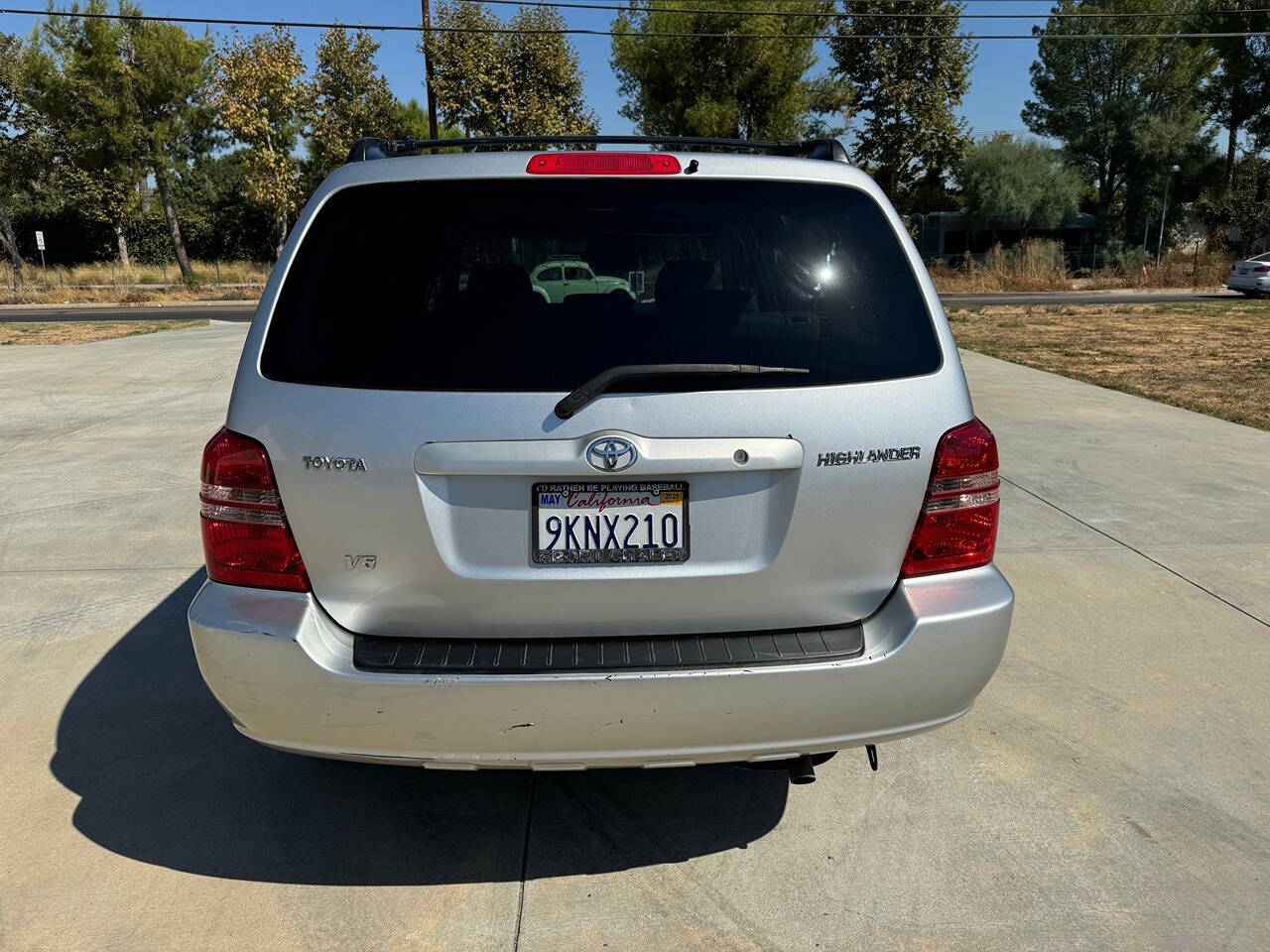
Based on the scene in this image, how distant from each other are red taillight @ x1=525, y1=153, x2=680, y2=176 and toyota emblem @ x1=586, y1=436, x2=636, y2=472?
71cm

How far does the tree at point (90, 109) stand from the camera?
38281 mm

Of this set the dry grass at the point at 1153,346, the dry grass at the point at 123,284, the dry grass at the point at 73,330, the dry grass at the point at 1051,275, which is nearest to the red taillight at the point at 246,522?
the dry grass at the point at 1153,346

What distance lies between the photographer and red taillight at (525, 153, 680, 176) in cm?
247

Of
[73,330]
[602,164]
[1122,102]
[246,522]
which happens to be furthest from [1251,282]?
[246,522]

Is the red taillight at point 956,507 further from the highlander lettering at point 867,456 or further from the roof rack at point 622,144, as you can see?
the roof rack at point 622,144

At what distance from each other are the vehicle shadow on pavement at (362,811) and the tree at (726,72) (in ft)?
127

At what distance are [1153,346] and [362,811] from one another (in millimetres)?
15580

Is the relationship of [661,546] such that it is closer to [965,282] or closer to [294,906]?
[294,906]

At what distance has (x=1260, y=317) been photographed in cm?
2052

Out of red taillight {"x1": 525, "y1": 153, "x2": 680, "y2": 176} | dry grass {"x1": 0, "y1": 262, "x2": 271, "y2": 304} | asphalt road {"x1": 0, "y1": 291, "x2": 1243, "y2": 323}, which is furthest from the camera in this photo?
dry grass {"x1": 0, "y1": 262, "x2": 271, "y2": 304}

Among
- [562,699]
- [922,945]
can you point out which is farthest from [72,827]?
[922,945]

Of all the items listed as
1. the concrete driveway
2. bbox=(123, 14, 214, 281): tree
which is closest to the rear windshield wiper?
the concrete driveway

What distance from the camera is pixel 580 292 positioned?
102 inches

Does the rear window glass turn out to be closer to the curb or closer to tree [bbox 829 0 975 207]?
the curb
